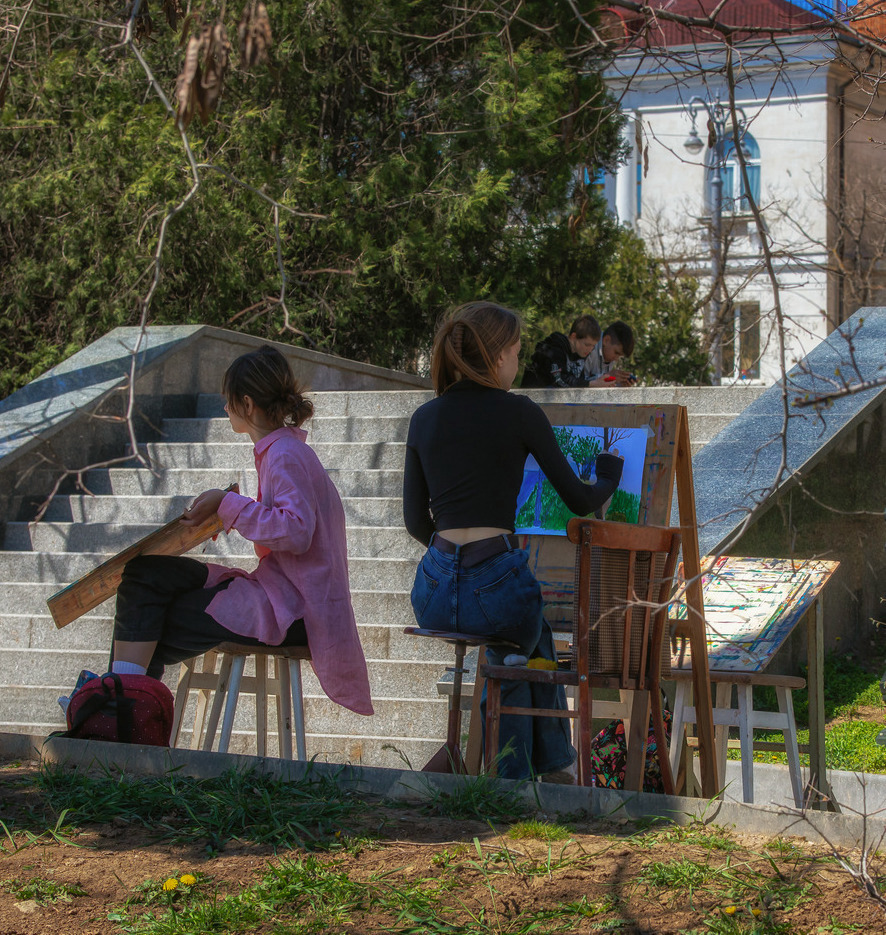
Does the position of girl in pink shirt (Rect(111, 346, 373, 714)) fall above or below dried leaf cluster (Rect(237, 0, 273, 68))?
below

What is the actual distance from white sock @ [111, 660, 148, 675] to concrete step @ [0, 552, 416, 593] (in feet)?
8.64

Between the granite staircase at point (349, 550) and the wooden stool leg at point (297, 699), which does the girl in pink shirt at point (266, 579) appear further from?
the granite staircase at point (349, 550)

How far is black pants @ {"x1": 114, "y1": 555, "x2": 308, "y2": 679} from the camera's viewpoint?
14.2ft

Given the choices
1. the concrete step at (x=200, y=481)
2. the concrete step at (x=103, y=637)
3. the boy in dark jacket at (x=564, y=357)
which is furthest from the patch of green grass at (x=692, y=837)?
the boy in dark jacket at (x=564, y=357)

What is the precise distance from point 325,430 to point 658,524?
4.12m

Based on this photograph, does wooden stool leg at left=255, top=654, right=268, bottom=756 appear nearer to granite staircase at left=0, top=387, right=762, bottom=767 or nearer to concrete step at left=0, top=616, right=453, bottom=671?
granite staircase at left=0, top=387, right=762, bottom=767

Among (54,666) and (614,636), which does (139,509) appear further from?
(614,636)

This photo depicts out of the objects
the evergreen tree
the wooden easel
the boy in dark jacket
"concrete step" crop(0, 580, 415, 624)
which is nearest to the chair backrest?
the wooden easel

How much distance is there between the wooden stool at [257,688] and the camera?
14.6 ft

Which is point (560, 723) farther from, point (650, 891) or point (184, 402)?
point (184, 402)

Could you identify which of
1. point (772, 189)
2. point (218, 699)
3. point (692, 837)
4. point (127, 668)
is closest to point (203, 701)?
point (218, 699)

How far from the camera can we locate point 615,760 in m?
4.97

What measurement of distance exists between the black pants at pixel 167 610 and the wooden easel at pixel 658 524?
968mm

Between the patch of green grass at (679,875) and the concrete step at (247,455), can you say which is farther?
the concrete step at (247,455)
